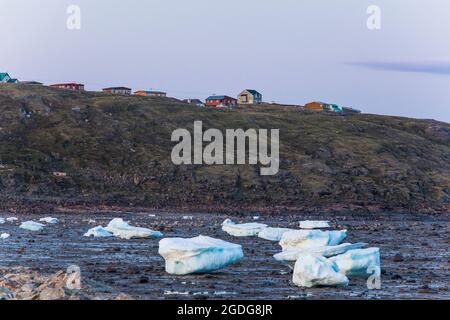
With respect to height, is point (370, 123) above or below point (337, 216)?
above

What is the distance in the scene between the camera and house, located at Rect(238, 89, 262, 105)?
622 feet

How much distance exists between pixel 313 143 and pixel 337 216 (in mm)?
40955

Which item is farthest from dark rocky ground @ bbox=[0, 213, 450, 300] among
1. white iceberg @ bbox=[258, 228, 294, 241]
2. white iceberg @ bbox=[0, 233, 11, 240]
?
white iceberg @ bbox=[258, 228, 294, 241]

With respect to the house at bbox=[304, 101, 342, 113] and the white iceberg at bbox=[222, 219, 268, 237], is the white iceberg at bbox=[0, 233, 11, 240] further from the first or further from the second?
the house at bbox=[304, 101, 342, 113]

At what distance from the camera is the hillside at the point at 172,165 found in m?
91.9

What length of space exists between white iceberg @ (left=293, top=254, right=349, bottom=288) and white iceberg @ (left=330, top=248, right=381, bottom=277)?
174 centimetres

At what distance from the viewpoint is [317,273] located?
93.4 ft

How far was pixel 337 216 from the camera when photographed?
83.9 meters

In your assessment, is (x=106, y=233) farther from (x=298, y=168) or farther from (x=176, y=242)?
(x=298, y=168)

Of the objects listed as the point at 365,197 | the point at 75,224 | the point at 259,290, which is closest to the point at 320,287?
A: the point at 259,290

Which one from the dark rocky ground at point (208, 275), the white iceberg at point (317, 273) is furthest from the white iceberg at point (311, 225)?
the white iceberg at point (317, 273)

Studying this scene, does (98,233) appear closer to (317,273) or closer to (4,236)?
(4,236)

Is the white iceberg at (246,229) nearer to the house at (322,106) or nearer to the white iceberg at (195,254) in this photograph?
the white iceberg at (195,254)

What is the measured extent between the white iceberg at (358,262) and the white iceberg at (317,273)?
1.74 m
